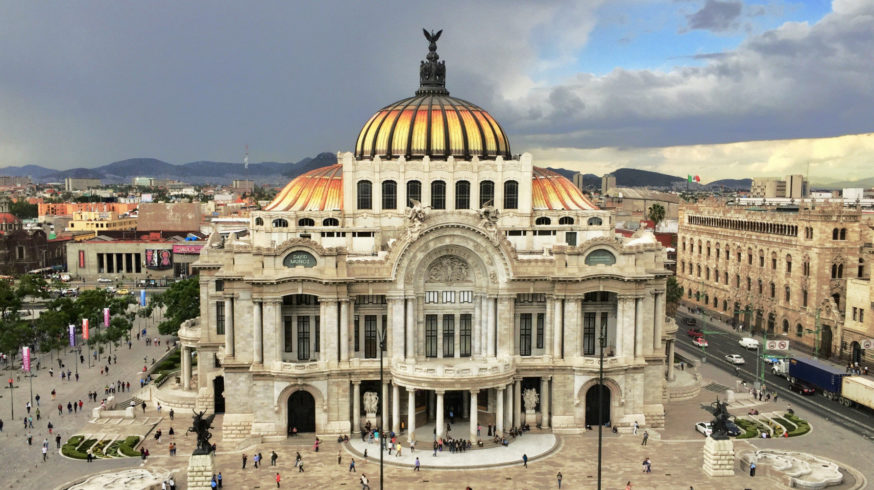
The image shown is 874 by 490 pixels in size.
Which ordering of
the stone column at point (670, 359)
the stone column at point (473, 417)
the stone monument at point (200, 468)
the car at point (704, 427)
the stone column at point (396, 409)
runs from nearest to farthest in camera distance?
the stone monument at point (200, 468) → the stone column at point (473, 417) → the stone column at point (396, 409) → the car at point (704, 427) → the stone column at point (670, 359)

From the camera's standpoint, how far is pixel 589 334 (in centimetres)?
6862

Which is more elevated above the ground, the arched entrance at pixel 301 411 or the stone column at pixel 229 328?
the stone column at pixel 229 328

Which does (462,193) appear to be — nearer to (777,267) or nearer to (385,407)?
(385,407)

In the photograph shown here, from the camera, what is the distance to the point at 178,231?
188875 millimetres

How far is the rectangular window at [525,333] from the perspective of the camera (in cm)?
6819

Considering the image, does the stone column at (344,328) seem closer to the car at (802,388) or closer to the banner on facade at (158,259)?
the car at (802,388)

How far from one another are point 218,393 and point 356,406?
1543cm

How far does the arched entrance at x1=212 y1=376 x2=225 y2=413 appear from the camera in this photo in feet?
240

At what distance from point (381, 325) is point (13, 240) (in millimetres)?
123957

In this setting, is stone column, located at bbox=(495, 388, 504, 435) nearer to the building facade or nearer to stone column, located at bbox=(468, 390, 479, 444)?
stone column, located at bbox=(468, 390, 479, 444)

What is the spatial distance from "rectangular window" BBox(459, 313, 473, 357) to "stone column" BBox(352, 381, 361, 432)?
9.24 m

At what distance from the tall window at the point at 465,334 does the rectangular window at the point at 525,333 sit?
14.5 ft

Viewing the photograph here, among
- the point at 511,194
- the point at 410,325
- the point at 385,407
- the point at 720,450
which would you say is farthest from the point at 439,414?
the point at 511,194

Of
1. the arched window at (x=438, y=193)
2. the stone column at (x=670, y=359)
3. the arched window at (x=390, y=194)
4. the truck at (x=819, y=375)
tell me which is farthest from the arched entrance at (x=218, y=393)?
the truck at (x=819, y=375)
